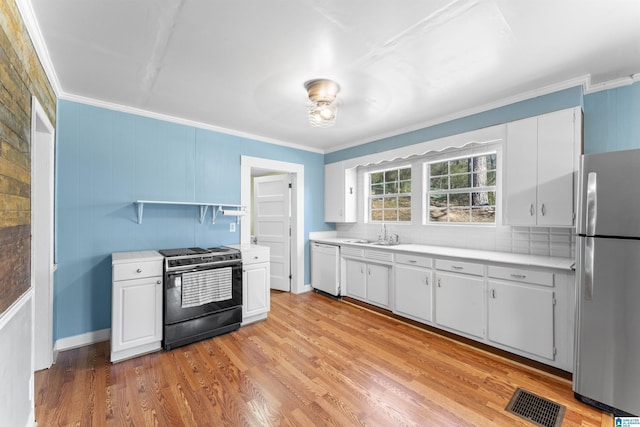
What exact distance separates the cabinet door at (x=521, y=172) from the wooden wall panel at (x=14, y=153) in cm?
371

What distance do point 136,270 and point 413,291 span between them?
2.97 m

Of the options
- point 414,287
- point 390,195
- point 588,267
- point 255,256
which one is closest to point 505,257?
point 588,267

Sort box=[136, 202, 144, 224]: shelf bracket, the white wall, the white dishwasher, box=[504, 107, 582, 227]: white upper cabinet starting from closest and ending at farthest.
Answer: the white wall
box=[504, 107, 582, 227]: white upper cabinet
box=[136, 202, 144, 224]: shelf bracket
the white dishwasher

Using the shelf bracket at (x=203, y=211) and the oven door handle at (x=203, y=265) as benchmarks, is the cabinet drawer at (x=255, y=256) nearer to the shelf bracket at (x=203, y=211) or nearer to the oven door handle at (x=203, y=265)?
the oven door handle at (x=203, y=265)

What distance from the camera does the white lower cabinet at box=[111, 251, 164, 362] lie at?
2514mm

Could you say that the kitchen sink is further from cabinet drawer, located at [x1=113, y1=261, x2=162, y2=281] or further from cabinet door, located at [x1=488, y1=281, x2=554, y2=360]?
cabinet drawer, located at [x1=113, y1=261, x2=162, y2=281]

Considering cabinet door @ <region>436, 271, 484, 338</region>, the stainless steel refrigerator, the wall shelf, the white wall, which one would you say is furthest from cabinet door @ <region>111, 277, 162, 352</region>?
the stainless steel refrigerator

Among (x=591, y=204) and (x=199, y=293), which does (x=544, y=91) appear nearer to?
(x=591, y=204)

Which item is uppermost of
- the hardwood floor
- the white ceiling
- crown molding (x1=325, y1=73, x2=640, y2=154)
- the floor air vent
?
the white ceiling

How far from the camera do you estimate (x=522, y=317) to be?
8.26 feet

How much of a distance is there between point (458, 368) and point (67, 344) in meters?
3.73

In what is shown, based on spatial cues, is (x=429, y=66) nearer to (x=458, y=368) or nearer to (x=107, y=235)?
(x=458, y=368)

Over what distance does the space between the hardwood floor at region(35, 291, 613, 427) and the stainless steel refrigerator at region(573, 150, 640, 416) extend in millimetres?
221

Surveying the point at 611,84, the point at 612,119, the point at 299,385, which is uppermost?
the point at 611,84
